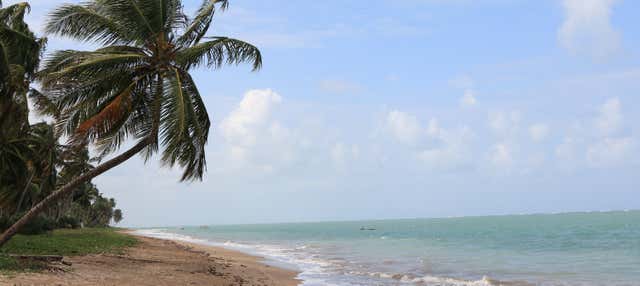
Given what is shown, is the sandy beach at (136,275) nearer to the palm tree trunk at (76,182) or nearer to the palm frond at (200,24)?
the palm tree trunk at (76,182)

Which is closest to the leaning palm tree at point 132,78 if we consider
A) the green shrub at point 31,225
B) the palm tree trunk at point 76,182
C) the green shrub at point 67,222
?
the palm tree trunk at point 76,182

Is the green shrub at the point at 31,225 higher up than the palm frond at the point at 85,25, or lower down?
lower down

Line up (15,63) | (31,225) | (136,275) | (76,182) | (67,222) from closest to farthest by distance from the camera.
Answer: (76,182) < (15,63) < (136,275) < (31,225) < (67,222)

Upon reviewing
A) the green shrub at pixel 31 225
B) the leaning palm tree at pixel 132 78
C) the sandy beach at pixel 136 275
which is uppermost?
the leaning palm tree at pixel 132 78

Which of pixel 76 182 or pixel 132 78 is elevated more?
pixel 132 78

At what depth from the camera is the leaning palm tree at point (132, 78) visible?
12.1 m

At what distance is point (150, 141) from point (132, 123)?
1.21 meters

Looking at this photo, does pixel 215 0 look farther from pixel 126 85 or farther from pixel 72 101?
pixel 72 101

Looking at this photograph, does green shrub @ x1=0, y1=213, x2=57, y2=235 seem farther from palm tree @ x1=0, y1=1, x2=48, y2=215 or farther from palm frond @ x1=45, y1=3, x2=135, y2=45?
palm frond @ x1=45, y1=3, x2=135, y2=45

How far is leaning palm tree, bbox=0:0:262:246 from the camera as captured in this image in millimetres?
12070

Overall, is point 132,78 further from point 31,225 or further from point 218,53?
point 31,225

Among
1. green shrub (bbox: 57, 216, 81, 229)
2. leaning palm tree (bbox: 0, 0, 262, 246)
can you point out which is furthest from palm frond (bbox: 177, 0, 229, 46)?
green shrub (bbox: 57, 216, 81, 229)

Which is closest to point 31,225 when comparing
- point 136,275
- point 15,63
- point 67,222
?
point 136,275

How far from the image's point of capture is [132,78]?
12.8 meters
